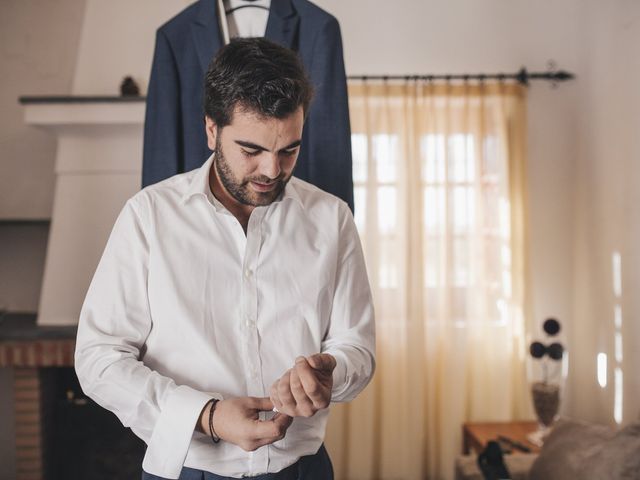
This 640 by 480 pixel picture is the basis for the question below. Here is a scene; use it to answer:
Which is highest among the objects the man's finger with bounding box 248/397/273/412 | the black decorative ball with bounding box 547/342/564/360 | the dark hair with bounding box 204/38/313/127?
the dark hair with bounding box 204/38/313/127

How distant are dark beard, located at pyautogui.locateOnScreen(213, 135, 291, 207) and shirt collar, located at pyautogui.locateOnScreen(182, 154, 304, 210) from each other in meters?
0.04

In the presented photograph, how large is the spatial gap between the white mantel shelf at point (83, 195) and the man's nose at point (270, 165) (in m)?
1.98

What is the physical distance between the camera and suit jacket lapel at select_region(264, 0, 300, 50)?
1.25 m

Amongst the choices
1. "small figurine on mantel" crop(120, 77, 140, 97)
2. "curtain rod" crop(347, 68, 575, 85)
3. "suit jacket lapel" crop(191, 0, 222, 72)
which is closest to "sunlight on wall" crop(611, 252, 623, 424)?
"curtain rod" crop(347, 68, 575, 85)

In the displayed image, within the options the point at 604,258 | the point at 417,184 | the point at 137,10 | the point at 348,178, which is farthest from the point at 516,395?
the point at 137,10

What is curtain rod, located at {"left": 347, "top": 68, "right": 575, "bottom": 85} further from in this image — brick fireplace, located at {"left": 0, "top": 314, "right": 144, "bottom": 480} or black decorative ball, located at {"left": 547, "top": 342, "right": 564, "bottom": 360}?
brick fireplace, located at {"left": 0, "top": 314, "right": 144, "bottom": 480}

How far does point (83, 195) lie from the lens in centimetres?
286

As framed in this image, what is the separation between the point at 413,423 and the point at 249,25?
8.46ft

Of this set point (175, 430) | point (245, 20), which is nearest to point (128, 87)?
Result: point (245, 20)

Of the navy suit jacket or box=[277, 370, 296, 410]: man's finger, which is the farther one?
the navy suit jacket

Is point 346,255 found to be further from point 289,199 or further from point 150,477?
point 150,477

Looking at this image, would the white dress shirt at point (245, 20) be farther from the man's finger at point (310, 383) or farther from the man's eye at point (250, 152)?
the man's finger at point (310, 383)

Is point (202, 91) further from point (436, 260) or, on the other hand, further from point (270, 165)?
point (436, 260)

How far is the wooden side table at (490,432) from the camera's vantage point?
2783 millimetres
